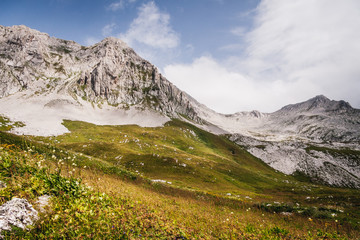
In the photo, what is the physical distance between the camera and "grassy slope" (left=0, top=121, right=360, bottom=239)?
7.68 meters

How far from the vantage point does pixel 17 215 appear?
4941 mm

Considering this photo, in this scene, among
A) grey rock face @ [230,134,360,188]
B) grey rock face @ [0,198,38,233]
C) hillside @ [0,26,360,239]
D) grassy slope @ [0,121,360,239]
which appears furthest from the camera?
grey rock face @ [230,134,360,188]

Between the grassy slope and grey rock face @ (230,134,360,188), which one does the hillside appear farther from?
grey rock face @ (230,134,360,188)

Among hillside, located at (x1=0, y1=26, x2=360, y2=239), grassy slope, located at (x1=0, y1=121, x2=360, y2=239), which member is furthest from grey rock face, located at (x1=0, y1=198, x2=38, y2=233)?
grassy slope, located at (x1=0, y1=121, x2=360, y2=239)

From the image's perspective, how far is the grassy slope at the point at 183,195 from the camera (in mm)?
7676

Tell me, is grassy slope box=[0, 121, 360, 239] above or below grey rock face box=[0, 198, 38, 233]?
below

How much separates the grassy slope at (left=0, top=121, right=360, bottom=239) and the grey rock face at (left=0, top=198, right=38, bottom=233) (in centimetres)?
42

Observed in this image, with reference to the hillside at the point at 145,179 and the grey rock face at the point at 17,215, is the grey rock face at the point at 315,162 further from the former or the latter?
the grey rock face at the point at 17,215

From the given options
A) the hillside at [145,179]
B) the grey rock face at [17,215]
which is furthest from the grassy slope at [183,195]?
the grey rock face at [17,215]

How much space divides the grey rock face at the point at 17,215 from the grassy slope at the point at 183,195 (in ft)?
1.38

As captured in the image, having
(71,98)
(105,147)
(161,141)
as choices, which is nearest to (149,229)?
(105,147)

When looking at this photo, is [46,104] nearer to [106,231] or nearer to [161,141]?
[161,141]

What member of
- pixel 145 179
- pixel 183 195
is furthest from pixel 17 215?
pixel 145 179

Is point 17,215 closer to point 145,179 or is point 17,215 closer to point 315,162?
point 145,179
